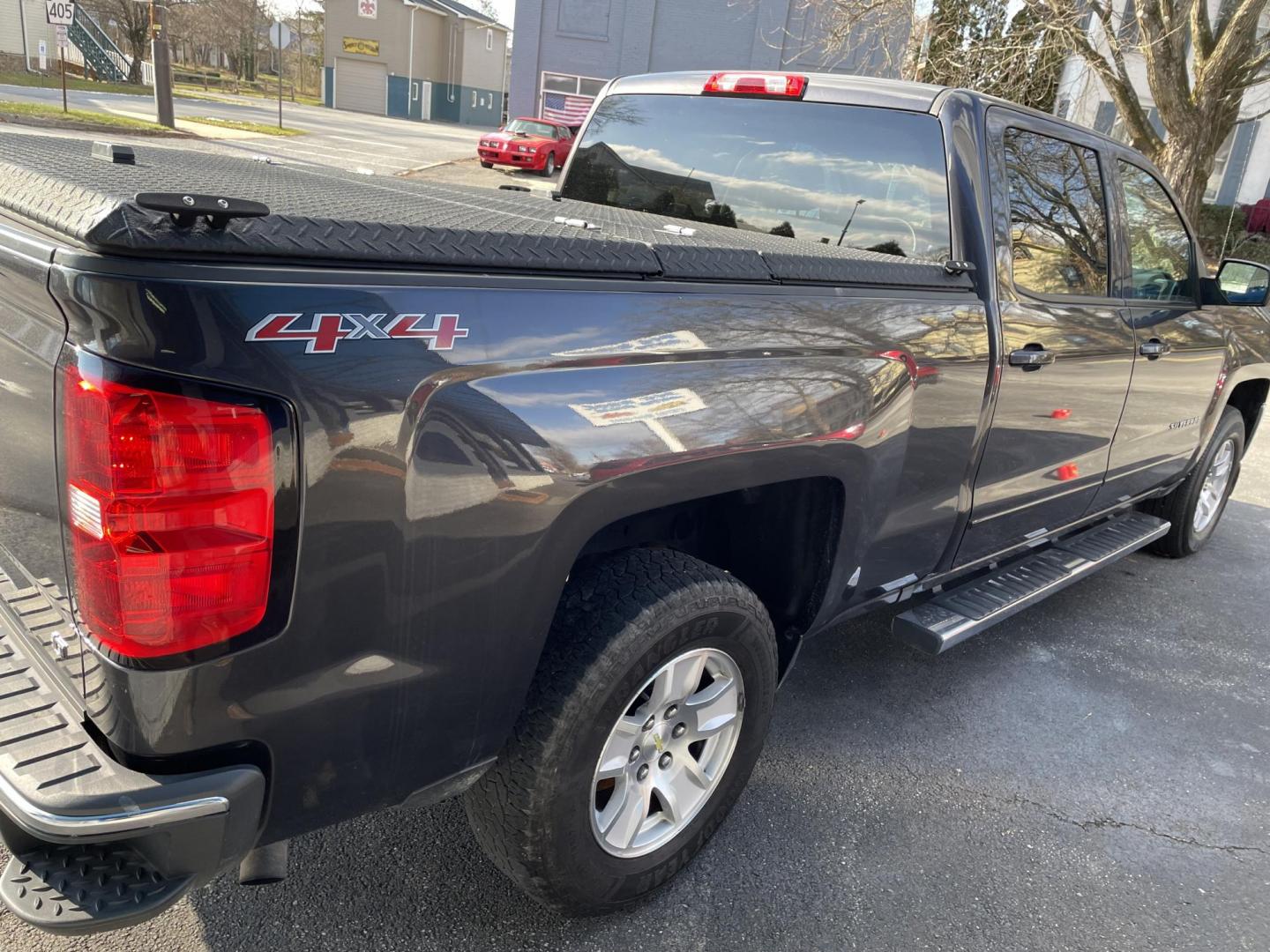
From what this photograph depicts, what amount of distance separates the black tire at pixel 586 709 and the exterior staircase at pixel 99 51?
53.7m

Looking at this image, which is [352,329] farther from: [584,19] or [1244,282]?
[584,19]

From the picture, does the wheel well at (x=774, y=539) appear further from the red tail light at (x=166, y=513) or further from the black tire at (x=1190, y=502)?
the black tire at (x=1190, y=502)

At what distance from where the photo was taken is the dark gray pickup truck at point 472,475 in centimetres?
139

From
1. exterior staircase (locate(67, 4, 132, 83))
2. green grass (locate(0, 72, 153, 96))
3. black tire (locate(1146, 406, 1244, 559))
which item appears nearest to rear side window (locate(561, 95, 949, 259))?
black tire (locate(1146, 406, 1244, 559))

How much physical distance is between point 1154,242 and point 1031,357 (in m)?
1.52

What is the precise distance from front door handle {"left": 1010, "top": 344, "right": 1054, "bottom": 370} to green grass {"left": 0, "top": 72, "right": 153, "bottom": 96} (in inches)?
1471

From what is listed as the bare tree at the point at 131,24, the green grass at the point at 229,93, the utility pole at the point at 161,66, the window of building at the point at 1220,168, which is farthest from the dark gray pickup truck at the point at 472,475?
the bare tree at the point at 131,24

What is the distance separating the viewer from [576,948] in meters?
2.18

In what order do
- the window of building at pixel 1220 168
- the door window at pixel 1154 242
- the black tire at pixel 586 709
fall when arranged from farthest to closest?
the window of building at pixel 1220 168
the door window at pixel 1154 242
the black tire at pixel 586 709

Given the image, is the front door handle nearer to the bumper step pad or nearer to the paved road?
the bumper step pad

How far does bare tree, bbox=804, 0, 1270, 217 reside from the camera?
38.0 ft

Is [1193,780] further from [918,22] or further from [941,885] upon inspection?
[918,22]

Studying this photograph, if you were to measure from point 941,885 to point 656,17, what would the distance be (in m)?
30.7

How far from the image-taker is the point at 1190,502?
5008mm
